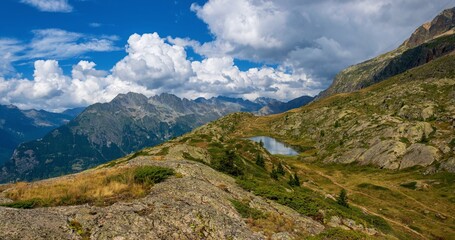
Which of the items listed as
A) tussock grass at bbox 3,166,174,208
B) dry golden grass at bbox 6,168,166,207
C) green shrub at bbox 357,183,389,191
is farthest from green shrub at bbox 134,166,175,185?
green shrub at bbox 357,183,389,191

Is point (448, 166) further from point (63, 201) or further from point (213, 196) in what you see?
point (63, 201)

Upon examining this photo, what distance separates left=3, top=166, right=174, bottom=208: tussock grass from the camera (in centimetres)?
2185

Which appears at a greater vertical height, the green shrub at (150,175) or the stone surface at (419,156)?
the green shrub at (150,175)

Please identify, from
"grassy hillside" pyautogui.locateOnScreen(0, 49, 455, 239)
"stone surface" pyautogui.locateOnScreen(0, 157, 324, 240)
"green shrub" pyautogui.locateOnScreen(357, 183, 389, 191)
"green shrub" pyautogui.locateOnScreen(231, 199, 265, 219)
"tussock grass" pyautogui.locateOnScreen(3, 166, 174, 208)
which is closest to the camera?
"stone surface" pyautogui.locateOnScreen(0, 157, 324, 240)

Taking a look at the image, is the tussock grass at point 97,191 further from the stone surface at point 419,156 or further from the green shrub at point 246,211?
the stone surface at point 419,156

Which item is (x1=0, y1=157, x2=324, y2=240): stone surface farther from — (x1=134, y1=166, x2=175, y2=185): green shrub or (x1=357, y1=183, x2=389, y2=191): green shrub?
(x1=357, y1=183, x2=389, y2=191): green shrub

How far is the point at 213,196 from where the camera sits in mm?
25500

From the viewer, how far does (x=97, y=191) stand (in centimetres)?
2369

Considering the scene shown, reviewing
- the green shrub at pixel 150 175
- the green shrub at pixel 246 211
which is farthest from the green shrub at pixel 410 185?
the green shrub at pixel 150 175

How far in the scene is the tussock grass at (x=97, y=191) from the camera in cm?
2185

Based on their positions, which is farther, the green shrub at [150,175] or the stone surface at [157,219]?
the green shrub at [150,175]

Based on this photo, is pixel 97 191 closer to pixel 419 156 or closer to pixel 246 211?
pixel 246 211

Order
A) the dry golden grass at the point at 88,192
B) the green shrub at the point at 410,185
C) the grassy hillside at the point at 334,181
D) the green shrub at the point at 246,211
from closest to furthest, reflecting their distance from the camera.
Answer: the dry golden grass at the point at 88,192 < the green shrub at the point at 246,211 < the grassy hillside at the point at 334,181 < the green shrub at the point at 410,185

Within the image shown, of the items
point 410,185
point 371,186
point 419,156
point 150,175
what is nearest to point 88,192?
point 150,175
